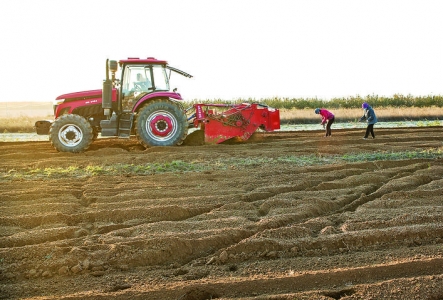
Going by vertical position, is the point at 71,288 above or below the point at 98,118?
below

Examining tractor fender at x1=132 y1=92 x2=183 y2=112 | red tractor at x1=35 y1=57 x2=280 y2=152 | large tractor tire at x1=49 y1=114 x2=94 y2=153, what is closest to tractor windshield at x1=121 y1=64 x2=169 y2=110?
red tractor at x1=35 y1=57 x2=280 y2=152

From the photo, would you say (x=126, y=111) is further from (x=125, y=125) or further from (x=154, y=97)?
(x=154, y=97)

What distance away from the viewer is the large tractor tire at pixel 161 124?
44.2 ft

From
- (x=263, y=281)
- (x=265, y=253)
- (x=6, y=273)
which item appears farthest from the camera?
(x=265, y=253)

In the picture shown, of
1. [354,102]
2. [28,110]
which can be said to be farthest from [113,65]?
[28,110]

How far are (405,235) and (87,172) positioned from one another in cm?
652

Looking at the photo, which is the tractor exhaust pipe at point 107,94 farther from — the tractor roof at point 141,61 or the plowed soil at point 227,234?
the plowed soil at point 227,234

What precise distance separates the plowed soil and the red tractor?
10.5 ft

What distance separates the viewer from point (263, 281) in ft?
14.2

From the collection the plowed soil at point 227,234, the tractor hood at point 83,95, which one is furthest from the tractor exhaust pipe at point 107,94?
the plowed soil at point 227,234

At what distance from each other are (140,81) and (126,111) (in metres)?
0.87

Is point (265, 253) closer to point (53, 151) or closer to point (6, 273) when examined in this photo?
point (6, 273)

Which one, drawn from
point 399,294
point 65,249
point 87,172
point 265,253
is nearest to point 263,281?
point 265,253

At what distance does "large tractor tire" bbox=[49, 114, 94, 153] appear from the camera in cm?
1309
